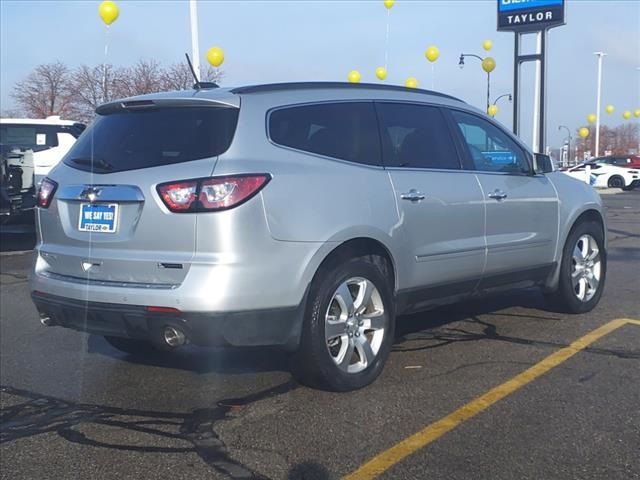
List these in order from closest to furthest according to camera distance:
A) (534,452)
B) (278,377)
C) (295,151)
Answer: (534,452) < (295,151) < (278,377)

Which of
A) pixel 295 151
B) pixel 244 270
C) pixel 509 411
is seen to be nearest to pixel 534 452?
pixel 509 411

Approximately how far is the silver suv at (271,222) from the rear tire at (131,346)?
2 centimetres

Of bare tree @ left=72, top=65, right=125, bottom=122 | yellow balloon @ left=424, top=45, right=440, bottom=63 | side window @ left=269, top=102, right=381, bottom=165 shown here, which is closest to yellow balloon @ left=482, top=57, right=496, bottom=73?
yellow balloon @ left=424, top=45, right=440, bottom=63

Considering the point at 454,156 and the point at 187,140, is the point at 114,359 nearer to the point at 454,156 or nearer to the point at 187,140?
the point at 187,140

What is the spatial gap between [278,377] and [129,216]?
58.5 inches

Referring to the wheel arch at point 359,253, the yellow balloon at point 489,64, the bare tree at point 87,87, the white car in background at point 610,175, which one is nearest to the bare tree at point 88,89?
the bare tree at point 87,87

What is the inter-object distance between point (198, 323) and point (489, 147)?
287cm

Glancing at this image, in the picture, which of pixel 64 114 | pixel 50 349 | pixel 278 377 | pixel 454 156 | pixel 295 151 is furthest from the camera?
pixel 64 114

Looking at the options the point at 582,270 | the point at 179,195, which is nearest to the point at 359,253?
the point at 179,195

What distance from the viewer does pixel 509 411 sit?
4.14m

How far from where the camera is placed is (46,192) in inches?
184

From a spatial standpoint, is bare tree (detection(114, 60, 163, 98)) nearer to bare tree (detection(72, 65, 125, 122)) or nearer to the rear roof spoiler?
bare tree (detection(72, 65, 125, 122))

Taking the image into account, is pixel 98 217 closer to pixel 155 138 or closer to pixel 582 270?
pixel 155 138

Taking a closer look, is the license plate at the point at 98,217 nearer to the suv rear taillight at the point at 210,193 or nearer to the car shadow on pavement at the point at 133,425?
the suv rear taillight at the point at 210,193
